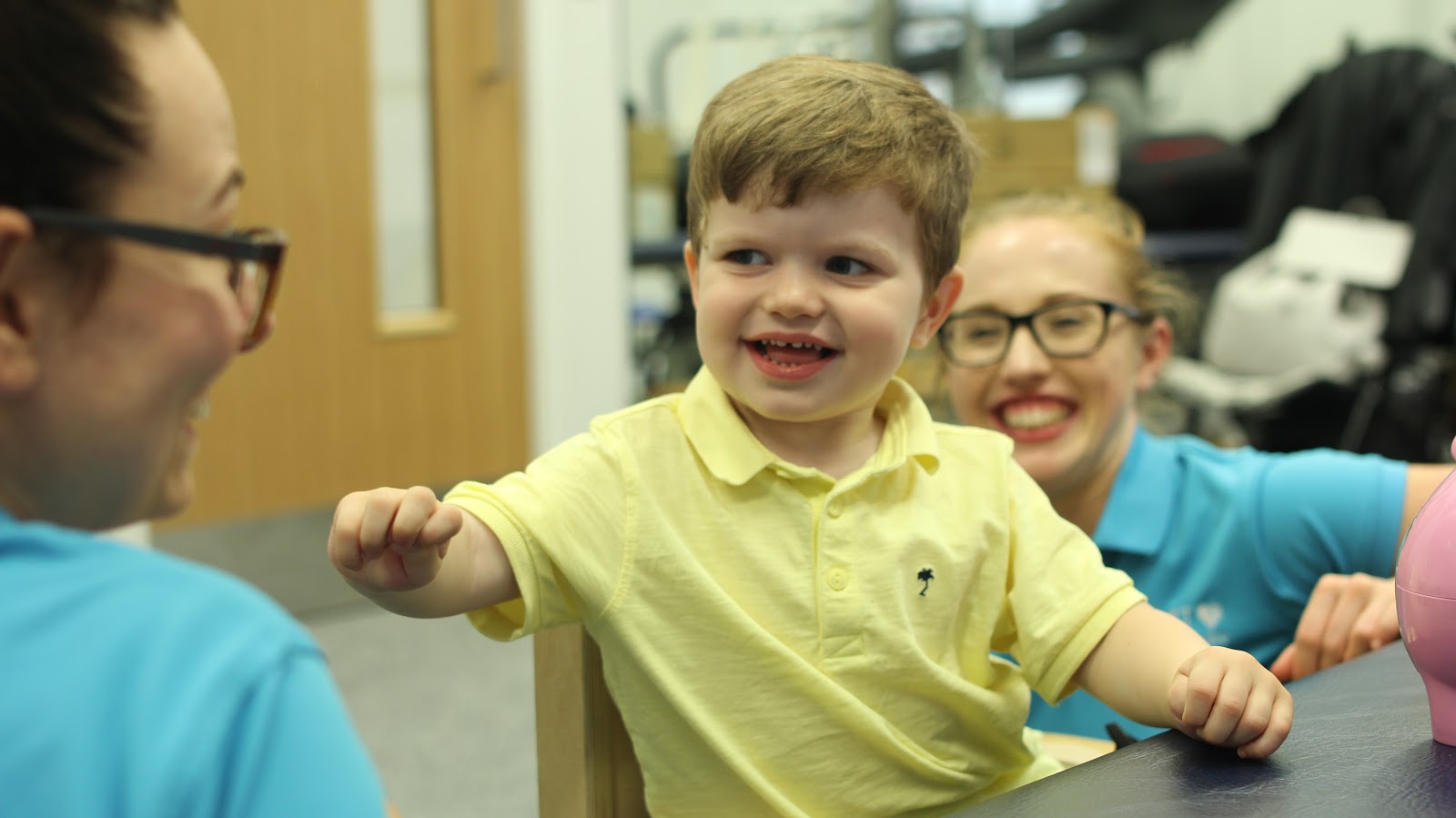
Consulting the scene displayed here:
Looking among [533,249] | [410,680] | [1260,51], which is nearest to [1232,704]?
[410,680]

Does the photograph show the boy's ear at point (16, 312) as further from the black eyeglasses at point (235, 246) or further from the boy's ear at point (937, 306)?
the boy's ear at point (937, 306)

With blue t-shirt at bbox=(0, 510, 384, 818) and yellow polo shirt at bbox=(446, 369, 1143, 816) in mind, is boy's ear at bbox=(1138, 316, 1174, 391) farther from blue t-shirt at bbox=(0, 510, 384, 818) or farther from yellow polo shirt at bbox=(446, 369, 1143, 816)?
blue t-shirt at bbox=(0, 510, 384, 818)

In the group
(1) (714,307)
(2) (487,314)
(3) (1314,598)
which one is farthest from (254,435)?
(3) (1314,598)

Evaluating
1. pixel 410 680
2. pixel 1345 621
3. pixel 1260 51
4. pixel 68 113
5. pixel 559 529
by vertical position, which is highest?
pixel 1260 51

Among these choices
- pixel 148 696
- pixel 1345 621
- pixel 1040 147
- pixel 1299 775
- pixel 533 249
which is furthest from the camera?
pixel 1040 147

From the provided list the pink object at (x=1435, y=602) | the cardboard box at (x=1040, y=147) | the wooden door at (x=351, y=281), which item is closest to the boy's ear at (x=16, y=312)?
the pink object at (x=1435, y=602)

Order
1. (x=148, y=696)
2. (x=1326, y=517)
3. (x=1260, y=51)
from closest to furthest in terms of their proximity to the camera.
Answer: (x=148, y=696)
(x=1326, y=517)
(x=1260, y=51)

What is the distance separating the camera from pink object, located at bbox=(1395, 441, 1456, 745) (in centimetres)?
67

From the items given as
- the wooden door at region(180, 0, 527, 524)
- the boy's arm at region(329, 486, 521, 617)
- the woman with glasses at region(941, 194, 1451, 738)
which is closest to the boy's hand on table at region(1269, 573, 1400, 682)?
the woman with glasses at region(941, 194, 1451, 738)

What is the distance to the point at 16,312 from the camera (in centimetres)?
44

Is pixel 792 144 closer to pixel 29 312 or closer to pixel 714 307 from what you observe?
pixel 714 307

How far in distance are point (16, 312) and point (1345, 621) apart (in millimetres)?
910

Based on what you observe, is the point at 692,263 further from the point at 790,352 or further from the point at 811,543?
the point at 811,543

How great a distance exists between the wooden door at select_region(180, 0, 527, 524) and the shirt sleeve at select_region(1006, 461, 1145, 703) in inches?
75.5
